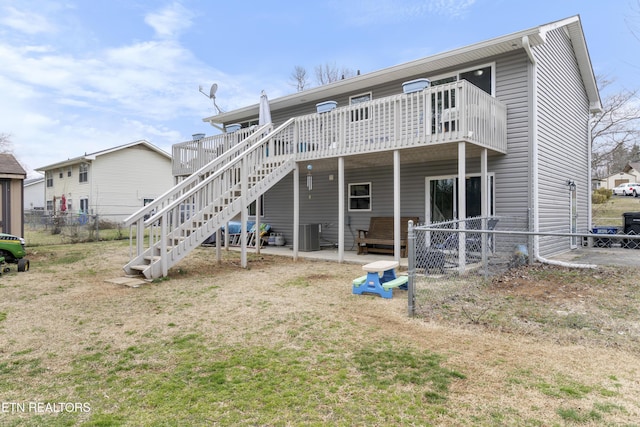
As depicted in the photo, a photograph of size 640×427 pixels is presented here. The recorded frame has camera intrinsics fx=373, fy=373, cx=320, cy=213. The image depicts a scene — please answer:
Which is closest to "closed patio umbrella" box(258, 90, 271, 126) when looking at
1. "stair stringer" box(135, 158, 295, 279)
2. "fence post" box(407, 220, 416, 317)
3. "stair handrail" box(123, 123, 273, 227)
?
"stair handrail" box(123, 123, 273, 227)

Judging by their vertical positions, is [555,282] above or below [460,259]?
below

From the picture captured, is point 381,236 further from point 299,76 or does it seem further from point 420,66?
point 299,76

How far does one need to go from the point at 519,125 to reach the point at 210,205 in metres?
7.26

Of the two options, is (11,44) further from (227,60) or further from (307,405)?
(307,405)

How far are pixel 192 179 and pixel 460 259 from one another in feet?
19.7

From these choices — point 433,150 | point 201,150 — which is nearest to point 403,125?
point 433,150

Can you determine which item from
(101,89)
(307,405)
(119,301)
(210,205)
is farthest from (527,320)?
(101,89)

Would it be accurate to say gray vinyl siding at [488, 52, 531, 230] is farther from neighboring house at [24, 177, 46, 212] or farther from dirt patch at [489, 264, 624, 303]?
neighboring house at [24, 177, 46, 212]

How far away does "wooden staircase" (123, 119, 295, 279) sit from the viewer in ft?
23.5

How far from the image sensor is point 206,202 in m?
8.95

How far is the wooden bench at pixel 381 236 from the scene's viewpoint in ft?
32.8

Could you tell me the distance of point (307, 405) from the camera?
2.51m

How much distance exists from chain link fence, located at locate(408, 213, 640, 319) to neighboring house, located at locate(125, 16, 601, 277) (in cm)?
43

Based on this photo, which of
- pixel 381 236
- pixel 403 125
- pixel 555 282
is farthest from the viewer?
pixel 381 236
